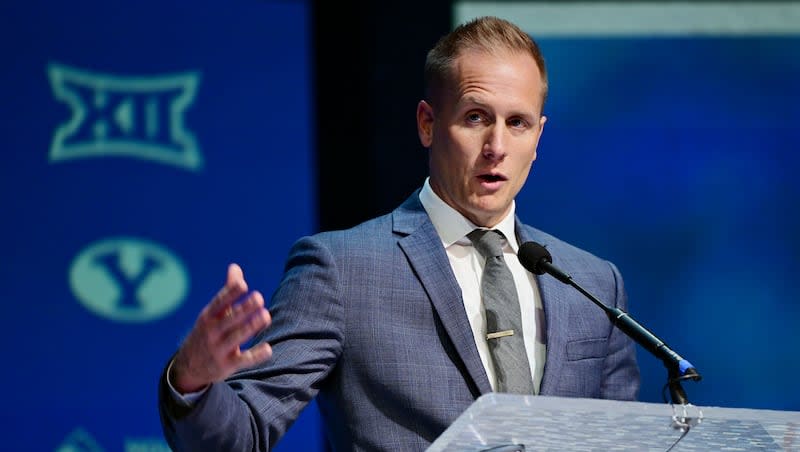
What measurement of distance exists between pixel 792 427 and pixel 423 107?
114cm

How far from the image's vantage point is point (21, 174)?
3627 millimetres

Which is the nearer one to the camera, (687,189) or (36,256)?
(36,256)

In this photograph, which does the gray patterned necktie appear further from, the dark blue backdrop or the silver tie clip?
the dark blue backdrop

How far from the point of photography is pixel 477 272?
91.0 inches

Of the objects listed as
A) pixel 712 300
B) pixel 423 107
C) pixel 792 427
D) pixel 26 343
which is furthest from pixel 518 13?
pixel 792 427

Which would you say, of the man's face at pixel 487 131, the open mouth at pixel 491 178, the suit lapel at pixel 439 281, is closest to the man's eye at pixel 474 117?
the man's face at pixel 487 131

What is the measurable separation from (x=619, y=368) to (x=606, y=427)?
873 millimetres

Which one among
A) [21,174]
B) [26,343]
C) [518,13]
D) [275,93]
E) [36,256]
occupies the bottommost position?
[26,343]

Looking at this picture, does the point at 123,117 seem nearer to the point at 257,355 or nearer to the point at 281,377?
the point at 281,377

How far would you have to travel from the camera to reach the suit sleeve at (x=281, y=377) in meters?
1.78

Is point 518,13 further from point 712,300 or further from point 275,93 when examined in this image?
point 712,300

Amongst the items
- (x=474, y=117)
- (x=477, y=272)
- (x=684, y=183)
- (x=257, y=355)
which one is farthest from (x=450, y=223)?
(x=684, y=183)

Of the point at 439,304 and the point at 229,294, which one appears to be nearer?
the point at 229,294

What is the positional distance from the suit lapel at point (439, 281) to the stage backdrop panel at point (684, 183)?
1.71 meters
